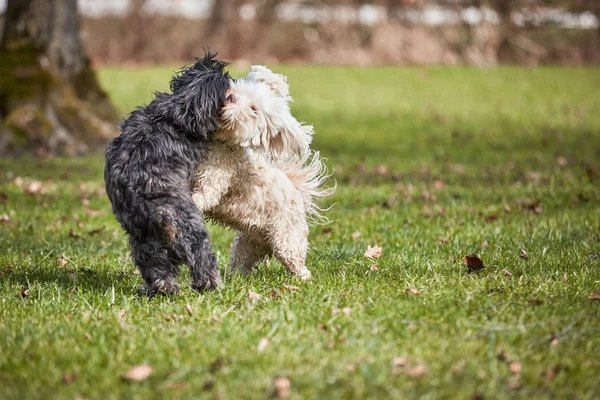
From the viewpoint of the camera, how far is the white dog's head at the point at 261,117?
14.7 ft

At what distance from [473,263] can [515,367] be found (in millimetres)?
1787

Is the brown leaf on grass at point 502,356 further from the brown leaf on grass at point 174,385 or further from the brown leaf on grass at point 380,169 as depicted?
the brown leaf on grass at point 380,169

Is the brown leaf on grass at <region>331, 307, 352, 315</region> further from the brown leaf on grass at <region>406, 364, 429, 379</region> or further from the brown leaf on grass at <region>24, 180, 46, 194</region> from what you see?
the brown leaf on grass at <region>24, 180, 46, 194</region>

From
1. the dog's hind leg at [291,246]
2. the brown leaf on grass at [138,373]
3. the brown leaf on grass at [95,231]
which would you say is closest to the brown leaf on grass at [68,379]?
the brown leaf on grass at [138,373]

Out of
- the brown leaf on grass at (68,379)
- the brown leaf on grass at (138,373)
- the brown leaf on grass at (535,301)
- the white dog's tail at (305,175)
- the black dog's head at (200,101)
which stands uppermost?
the black dog's head at (200,101)

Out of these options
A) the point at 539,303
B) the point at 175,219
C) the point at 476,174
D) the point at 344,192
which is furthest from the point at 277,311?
the point at 476,174

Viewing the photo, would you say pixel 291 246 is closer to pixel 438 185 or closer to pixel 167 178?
pixel 167 178

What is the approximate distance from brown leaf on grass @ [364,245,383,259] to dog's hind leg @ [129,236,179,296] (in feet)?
5.42

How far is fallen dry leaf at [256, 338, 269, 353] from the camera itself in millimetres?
3666

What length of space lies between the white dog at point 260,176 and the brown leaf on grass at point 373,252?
636mm

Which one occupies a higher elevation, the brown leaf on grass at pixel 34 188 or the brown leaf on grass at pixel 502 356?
the brown leaf on grass at pixel 502 356

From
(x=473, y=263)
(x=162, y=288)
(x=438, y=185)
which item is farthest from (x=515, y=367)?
→ (x=438, y=185)

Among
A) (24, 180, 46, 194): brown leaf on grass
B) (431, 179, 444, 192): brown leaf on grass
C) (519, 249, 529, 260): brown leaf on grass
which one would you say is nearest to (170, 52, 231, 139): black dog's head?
(519, 249, 529, 260): brown leaf on grass

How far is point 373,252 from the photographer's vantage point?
573 cm
